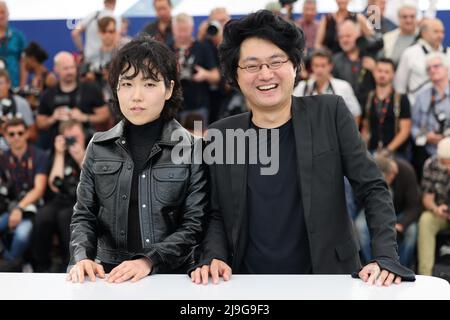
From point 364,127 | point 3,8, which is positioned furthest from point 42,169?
point 364,127

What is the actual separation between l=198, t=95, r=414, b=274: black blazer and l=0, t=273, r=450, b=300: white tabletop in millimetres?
198

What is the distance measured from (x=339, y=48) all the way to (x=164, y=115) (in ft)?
10.9

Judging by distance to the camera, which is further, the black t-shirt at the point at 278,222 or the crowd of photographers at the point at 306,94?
the crowd of photographers at the point at 306,94

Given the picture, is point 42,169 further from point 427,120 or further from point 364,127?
point 427,120

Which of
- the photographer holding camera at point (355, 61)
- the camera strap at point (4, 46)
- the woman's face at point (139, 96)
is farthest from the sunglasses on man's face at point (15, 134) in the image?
the woman's face at point (139, 96)

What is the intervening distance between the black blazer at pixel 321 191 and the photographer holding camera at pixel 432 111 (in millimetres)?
2918

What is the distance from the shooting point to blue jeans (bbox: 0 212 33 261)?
15.9ft

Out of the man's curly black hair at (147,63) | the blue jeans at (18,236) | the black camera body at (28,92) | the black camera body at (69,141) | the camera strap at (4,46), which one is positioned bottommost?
the blue jeans at (18,236)

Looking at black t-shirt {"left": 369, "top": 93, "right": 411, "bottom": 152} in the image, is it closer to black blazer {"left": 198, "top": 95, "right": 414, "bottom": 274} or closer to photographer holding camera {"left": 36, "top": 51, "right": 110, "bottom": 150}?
photographer holding camera {"left": 36, "top": 51, "right": 110, "bottom": 150}

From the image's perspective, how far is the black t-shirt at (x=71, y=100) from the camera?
5.14 meters

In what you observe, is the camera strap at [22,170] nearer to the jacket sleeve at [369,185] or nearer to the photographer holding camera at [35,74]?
the photographer holding camera at [35,74]

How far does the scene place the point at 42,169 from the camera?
4.98 m

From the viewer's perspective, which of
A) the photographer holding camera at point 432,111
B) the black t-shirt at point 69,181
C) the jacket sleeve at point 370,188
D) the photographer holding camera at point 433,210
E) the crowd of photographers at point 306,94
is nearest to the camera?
the jacket sleeve at point 370,188
